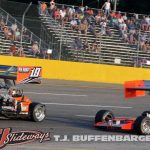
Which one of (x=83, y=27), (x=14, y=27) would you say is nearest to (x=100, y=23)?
(x=83, y=27)

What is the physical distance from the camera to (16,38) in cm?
2952

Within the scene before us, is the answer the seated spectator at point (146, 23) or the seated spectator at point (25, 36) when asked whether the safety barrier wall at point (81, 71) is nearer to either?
the seated spectator at point (25, 36)

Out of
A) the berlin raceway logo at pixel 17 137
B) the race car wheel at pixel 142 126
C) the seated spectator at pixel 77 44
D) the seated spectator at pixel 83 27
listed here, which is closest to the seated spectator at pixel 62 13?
the seated spectator at pixel 83 27

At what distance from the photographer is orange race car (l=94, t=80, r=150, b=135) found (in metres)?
11.9

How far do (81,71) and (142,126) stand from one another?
1781 centimetres

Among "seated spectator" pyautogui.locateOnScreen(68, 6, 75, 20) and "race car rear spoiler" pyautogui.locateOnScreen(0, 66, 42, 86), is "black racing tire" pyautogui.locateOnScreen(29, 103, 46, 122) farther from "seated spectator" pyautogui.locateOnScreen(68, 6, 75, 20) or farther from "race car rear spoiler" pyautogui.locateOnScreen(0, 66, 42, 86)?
"seated spectator" pyautogui.locateOnScreen(68, 6, 75, 20)

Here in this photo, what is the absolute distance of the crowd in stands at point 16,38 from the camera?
29.4 meters

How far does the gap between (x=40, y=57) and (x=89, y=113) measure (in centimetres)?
1284

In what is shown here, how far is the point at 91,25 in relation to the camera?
3328cm

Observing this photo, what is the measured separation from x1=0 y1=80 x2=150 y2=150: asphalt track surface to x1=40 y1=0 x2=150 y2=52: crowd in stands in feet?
12.6

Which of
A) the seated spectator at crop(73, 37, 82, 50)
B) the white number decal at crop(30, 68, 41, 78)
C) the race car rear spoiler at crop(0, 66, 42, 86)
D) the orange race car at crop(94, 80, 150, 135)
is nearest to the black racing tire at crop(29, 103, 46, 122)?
the race car rear spoiler at crop(0, 66, 42, 86)

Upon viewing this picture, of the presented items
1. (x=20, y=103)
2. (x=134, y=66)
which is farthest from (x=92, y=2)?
(x=20, y=103)

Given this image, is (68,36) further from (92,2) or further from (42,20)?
(92,2)

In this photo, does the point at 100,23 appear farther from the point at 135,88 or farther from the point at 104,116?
the point at 135,88
